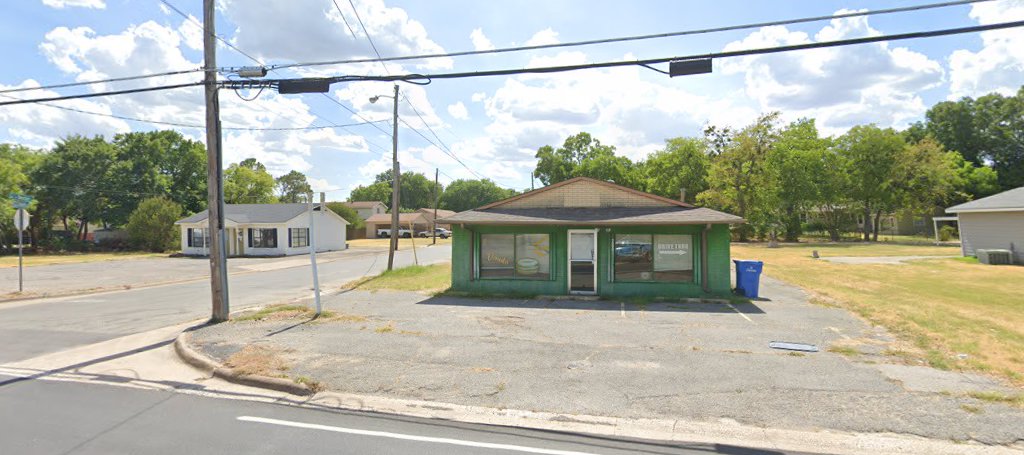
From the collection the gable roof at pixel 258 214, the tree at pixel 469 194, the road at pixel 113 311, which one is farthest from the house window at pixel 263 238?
the tree at pixel 469 194

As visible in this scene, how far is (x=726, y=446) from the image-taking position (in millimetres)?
4883

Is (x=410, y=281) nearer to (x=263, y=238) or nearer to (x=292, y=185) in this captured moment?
(x=263, y=238)

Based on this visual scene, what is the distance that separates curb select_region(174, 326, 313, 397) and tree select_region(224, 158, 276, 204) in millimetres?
59293

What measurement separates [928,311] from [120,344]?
17558 mm

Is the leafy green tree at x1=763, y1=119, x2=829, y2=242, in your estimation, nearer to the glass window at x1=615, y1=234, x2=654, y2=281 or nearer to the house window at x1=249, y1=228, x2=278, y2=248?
the glass window at x1=615, y1=234, x2=654, y2=281

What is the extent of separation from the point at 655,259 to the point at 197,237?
132 ft

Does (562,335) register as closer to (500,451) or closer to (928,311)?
(500,451)

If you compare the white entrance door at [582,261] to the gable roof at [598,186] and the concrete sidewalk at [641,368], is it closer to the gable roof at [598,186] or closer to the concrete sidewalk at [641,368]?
the gable roof at [598,186]

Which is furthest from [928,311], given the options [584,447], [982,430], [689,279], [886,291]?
[584,447]

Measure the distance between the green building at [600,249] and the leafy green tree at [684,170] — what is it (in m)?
44.0

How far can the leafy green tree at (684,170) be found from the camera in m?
57.4

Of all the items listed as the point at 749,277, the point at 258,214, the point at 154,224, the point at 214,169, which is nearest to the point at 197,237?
the point at 258,214

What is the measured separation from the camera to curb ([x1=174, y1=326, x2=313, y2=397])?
253 inches

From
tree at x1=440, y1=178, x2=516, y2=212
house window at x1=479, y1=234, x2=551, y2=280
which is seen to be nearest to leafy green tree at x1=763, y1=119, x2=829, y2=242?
house window at x1=479, y1=234, x2=551, y2=280
